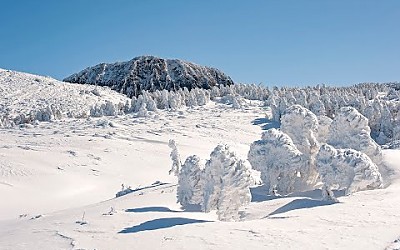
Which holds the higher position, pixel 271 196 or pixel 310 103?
pixel 310 103

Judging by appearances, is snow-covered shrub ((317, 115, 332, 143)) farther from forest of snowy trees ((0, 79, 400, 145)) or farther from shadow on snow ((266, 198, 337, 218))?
forest of snowy trees ((0, 79, 400, 145))

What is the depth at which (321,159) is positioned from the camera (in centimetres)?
2545

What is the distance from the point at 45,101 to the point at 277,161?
312ft

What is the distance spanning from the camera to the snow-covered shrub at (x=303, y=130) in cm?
3100

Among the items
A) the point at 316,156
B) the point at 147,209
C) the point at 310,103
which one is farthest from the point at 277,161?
the point at 310,103

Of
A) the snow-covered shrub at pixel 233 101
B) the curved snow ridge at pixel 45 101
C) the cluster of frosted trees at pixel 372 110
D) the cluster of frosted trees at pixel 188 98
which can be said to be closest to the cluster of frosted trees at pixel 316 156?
the cluster of frosted trees at pixel 372 110

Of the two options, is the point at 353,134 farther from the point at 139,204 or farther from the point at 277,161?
the point at 139,204

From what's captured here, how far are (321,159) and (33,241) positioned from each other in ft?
51.7

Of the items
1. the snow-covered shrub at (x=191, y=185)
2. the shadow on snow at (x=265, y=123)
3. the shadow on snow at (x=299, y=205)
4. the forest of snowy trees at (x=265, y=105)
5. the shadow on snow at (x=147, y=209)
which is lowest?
the shadow on snow at (x=147, y=209)

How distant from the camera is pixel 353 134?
3094 centimetres

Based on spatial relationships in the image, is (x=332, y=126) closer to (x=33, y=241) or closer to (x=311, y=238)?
(x=311, y=238)

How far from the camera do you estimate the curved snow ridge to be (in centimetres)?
9025

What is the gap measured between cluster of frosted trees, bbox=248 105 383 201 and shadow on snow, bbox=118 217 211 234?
26.1 ft

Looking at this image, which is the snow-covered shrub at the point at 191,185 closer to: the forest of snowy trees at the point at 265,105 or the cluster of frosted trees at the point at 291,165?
the cluster of frosted trees at the point at 291,165
